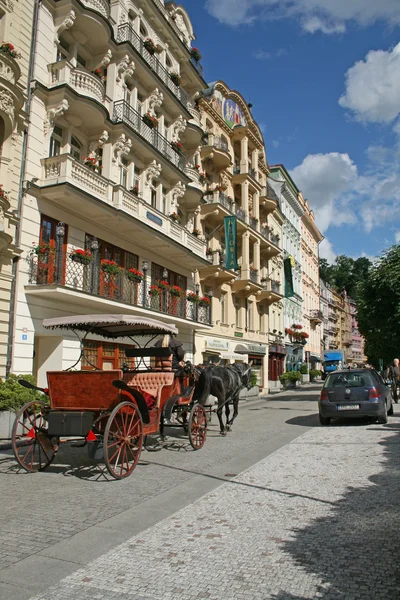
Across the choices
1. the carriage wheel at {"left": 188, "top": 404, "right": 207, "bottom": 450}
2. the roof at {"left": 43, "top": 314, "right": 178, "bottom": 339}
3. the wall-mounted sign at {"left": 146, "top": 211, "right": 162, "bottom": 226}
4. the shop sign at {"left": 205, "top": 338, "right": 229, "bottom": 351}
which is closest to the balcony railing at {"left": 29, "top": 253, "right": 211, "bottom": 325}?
the wall-mounted sign at {"left": 146, "top": 211, "right": 162, "bottom": 226}

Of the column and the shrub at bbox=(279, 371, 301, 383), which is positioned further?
the shrub at bbox=(279, 371, 301, 383)

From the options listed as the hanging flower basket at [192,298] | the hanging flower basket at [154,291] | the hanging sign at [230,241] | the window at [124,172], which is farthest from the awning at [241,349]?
the window at [124,172]

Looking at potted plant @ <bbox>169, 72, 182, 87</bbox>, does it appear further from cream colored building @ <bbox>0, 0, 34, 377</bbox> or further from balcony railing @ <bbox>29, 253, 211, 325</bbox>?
balcony railing @ <bbox>29, 253, 211, 325</bbox>

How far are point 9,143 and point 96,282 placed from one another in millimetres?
5428

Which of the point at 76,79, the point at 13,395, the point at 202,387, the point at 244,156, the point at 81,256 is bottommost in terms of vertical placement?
the point at 13,395

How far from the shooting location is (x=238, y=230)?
1427 inches

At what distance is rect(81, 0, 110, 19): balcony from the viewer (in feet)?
61.1

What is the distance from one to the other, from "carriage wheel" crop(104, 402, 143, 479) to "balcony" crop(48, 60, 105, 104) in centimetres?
1263

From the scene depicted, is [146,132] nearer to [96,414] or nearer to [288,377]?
[96,414]

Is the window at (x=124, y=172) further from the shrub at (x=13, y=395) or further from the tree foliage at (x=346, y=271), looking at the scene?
the tree foliage at (x=346, y=271)

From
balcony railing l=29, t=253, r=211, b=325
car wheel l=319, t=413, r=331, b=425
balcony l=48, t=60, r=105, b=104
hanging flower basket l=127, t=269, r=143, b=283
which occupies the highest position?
balcony l=48, t=60, r=105, b=104

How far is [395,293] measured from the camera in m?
24.7

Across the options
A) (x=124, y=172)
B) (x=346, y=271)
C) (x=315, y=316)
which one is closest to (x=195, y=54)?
(x=124, y=172)

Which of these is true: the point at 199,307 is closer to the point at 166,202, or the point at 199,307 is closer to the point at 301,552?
Result: the point at 166,202
